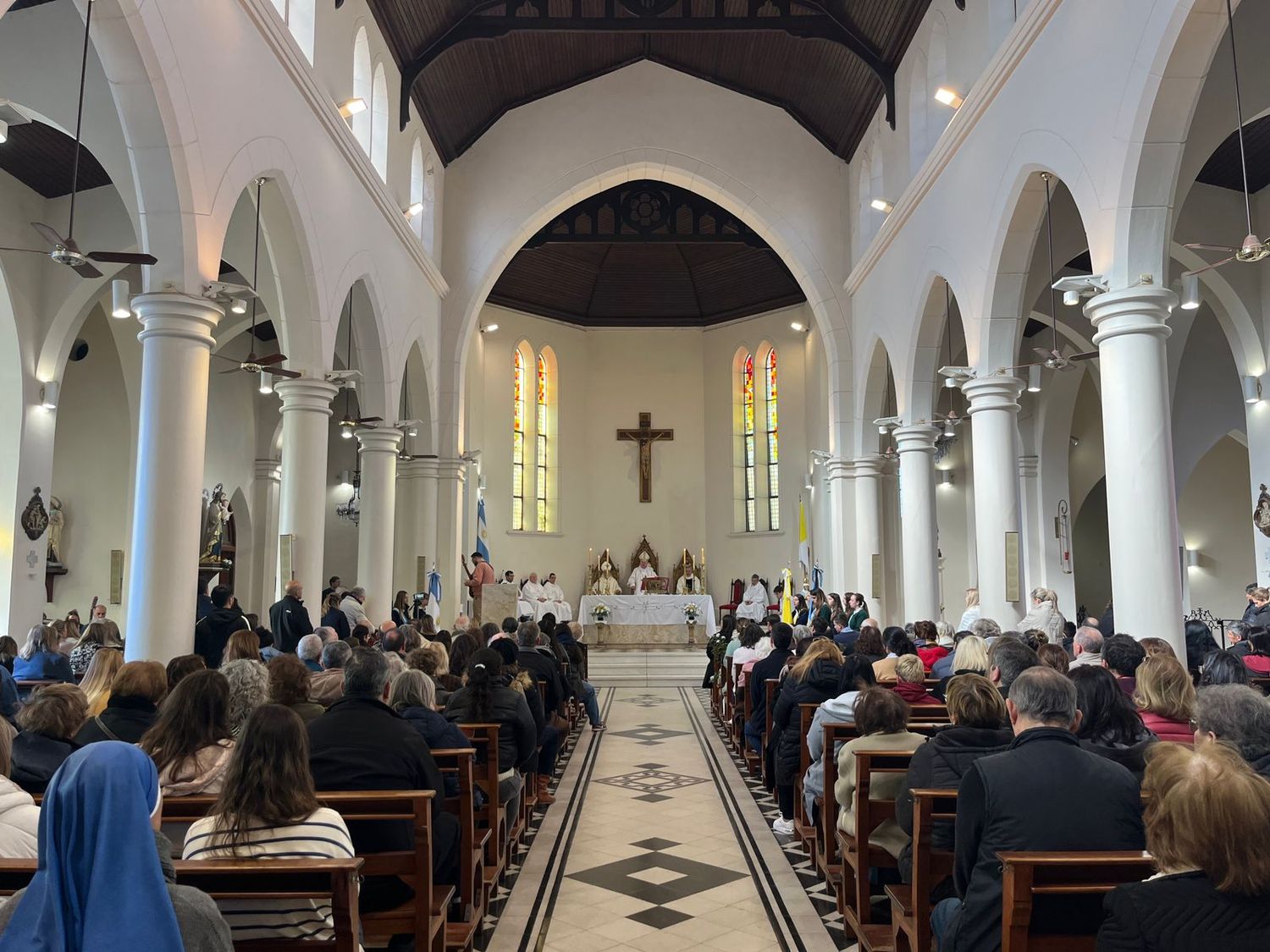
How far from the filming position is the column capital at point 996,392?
10.0 meters

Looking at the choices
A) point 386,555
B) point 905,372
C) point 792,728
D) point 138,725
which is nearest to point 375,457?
point 386,555

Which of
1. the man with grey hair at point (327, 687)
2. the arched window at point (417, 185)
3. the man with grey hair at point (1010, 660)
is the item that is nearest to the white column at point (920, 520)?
the arched window at point (417, 185)

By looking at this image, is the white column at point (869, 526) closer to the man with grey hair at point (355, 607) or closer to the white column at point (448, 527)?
the white column at point (448, 527)

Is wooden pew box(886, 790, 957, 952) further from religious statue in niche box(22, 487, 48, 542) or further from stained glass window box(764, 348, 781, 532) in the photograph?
stained glass window box(764, 348, 781, 532)

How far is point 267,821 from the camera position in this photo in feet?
8.63

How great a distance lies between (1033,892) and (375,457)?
11.5 meters

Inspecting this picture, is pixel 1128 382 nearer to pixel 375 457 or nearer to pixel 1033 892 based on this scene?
pixel 1033 892

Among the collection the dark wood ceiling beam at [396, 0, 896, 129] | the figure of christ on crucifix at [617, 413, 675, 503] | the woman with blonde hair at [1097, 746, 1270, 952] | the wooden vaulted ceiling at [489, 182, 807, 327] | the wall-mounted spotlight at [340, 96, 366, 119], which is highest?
the dark wood ceiling beam at [396, 0, 896, 129]

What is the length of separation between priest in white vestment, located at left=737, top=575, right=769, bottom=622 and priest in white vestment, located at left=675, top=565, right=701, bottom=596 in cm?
118

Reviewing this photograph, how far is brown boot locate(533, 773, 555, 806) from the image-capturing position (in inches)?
290

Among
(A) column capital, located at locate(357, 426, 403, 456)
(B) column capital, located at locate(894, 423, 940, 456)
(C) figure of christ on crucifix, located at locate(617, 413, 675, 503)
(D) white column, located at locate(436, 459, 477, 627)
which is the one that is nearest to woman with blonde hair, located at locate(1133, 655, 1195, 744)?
(B) column capital, located at locate(894, 423, 940, 456)

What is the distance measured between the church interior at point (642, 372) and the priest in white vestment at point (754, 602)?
8cm

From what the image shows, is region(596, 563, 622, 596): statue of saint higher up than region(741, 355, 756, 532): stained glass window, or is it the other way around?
region(741, 355, 756, 532): stained glass window

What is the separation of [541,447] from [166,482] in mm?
15452
